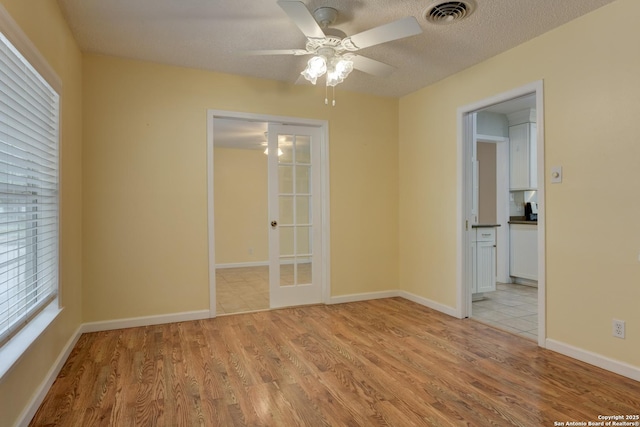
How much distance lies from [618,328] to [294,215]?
292cm

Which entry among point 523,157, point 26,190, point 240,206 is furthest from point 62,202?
point 523,157

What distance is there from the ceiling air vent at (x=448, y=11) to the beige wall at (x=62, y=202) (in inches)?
94.9

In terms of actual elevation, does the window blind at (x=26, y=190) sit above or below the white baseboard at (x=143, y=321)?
above

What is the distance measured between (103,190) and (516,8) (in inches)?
143

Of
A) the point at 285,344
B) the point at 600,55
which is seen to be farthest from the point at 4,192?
the point at 600,55

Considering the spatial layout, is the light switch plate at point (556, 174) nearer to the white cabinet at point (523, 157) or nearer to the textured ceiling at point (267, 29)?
the textured ceiling at point (267, 29)

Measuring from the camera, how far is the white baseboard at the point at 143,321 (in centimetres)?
321

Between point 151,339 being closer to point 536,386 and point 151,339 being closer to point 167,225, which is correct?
point 167,225

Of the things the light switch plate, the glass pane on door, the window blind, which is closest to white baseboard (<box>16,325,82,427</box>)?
the window blind

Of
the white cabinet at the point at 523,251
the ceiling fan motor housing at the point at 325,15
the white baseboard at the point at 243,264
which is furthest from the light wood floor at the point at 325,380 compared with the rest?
the white baseboard at the point at 243,264

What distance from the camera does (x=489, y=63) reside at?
3271mm

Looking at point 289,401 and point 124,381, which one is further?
point 124,381

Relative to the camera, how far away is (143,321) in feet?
11.0

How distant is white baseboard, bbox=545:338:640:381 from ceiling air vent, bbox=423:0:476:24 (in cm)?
252
